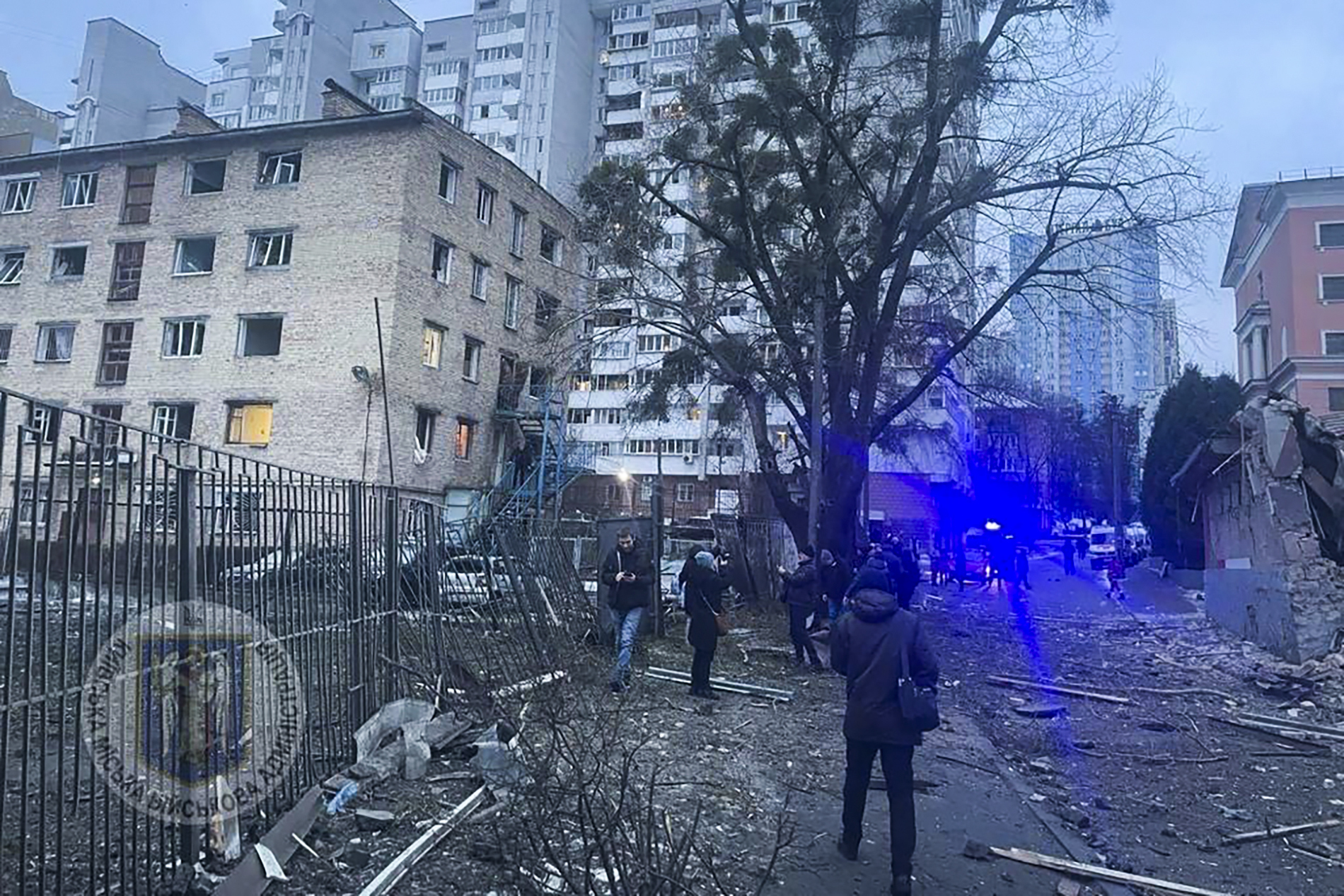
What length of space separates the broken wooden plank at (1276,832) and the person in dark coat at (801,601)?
18.0 ft

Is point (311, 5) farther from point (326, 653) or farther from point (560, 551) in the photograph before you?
point (326, 653)

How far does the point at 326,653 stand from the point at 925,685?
3696mm

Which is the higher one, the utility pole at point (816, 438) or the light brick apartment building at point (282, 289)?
the light brick apartment building at point (282, 289)

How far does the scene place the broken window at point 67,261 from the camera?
97.7 feet

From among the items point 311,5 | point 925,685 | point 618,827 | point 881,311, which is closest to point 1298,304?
point 881,311

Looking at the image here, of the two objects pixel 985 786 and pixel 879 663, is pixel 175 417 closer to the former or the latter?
pixel 985 786

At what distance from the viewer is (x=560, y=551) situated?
11.4m

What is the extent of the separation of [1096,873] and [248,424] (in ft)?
88.9

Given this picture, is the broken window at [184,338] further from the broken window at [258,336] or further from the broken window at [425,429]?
the broken window at [425,429]

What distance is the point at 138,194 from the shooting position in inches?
1158

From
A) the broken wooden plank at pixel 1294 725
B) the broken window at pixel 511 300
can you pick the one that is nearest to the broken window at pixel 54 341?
the broken window at pixel 511 300

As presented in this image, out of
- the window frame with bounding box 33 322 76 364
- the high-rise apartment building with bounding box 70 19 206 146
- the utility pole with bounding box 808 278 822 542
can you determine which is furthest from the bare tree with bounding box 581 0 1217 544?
the high-rise apartment building with bounding box 70 19 206 146

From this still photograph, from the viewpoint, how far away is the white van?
138ft

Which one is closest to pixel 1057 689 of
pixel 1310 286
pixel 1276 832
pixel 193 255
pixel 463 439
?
pixel 1276 832
